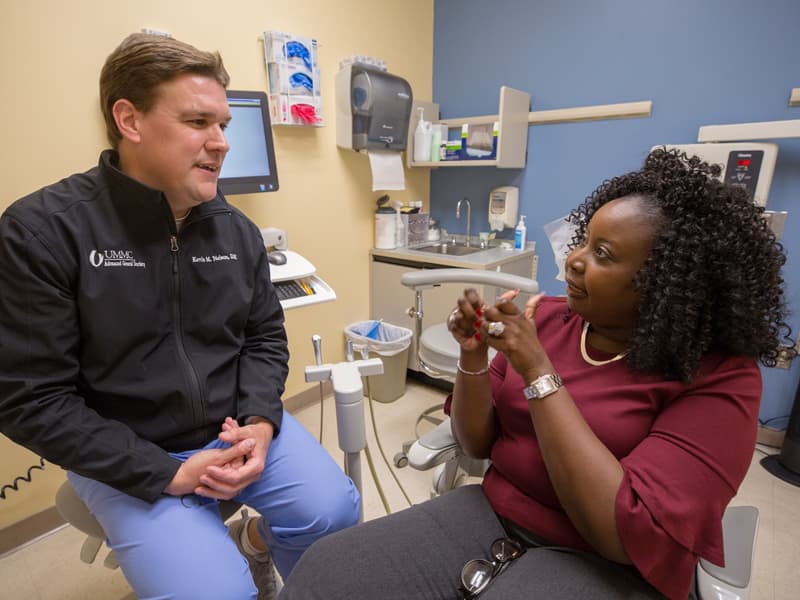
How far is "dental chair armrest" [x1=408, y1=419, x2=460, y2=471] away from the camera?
97 centimetres

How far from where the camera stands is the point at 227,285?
1066 mm

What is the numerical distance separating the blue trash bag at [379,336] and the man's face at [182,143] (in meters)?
1.36

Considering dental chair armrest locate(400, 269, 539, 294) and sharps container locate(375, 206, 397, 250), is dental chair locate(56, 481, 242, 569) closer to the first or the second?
dental chair armrest locate(400, 269, 539, 294)

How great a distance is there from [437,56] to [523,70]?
0.59 m

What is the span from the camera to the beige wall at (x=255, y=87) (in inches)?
54.3

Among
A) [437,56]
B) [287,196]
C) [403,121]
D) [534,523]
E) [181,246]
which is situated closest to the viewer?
[534,523]

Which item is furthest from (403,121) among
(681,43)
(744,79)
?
(744,79)

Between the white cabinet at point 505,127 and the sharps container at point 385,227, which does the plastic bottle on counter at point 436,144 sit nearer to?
the white cabinet at point 505,127

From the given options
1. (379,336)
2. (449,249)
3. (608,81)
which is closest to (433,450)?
(379,336)

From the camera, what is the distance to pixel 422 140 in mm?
2588

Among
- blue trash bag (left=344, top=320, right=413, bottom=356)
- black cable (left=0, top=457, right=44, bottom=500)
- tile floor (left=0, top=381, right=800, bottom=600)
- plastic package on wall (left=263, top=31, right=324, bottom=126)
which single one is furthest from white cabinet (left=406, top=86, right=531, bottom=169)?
black cable (left=0, top=457, right=44, bottom=500)

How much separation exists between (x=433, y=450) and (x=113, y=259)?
78cm

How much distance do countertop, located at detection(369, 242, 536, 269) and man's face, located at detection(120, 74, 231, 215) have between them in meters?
1.37

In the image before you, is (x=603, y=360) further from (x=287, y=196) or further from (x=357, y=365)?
(x=287, y=196)
